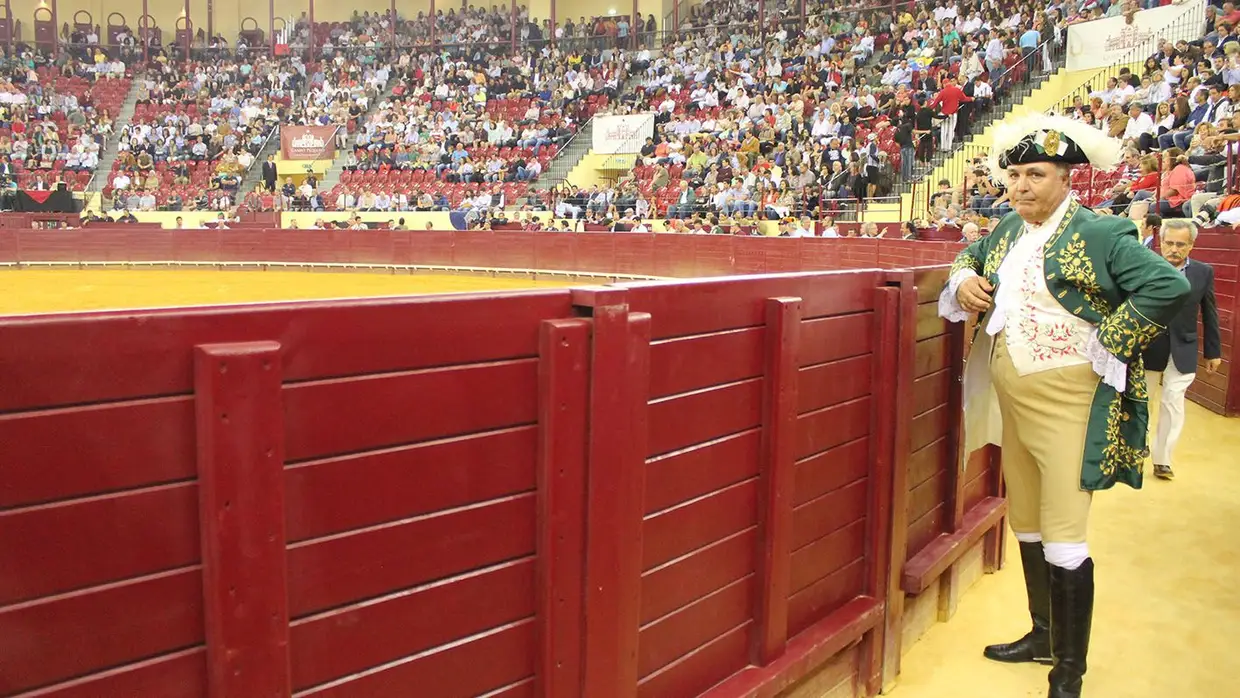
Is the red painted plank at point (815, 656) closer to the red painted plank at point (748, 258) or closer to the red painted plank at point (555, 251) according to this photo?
the red painted plank at point (748, 258)

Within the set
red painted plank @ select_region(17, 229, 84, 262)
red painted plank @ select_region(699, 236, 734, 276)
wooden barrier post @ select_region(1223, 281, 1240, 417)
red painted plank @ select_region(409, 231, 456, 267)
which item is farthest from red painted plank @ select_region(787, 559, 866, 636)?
red painted plank @ select_region(17, 229, 84, 262)

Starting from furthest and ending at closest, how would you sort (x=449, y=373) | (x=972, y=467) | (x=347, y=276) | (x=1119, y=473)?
1. (x=347, y=276)
2. (x=972, y=467)
3. (x=1119, y=473)
4. (x=449, y=373)

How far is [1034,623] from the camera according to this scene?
310 centimetres

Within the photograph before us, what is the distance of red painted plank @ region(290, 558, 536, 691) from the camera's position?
1495 millimetres

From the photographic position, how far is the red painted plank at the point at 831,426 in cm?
253

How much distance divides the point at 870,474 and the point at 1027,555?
586 mm

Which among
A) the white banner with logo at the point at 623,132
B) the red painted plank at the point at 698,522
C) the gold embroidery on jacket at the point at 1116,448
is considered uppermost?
the white banner with logo at the point at 623,132

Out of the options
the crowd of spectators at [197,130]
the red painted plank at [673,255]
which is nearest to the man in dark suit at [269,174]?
the crowd of spectators at [197,130]

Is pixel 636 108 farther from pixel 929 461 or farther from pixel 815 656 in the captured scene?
pixel 815 656

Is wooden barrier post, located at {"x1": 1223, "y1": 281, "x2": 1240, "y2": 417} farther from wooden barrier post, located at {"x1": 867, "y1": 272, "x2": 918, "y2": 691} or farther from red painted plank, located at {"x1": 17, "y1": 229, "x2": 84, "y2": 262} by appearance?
red painted plank, located at {"x1": 17, "y1": 229, "x2": 84, "y2": 262}

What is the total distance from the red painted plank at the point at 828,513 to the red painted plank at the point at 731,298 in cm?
50

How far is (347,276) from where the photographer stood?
18750 millimetres

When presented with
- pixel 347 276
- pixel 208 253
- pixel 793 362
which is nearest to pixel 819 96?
pixel 347 276

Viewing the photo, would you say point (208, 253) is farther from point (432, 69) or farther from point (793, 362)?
point (793, 362)
